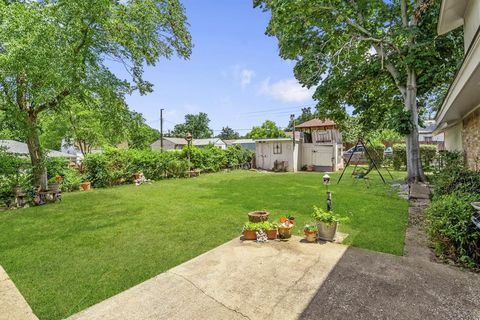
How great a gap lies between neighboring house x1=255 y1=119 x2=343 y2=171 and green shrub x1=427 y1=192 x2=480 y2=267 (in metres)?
13.8

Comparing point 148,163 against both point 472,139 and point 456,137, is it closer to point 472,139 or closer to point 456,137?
point 472,139

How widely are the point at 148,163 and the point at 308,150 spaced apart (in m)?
11.0

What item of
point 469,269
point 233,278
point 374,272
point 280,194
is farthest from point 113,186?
point 469,269

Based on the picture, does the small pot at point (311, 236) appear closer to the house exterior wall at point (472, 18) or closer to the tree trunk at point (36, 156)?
the house exterior wall at point (472, 18)

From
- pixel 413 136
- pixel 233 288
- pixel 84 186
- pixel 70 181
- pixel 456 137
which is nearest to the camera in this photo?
pixel 233 288

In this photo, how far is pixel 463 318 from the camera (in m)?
2.24

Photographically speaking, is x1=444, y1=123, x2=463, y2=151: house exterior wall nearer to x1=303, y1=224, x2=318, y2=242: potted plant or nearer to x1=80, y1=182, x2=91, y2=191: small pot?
x1=303, y1=224, x2=318, y2=242: potted plant

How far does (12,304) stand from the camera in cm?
271

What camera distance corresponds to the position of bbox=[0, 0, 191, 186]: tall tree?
6273mm

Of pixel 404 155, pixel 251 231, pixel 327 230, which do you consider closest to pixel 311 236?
pixel 327 230

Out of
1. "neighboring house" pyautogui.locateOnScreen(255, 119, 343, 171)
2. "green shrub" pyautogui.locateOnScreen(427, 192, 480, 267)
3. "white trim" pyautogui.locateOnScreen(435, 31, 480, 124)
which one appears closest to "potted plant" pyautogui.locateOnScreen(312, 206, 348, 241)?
"green shrub" pyautogui.locateOnScreen(427, 192, 480, 267)

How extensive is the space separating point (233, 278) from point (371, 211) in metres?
4.67

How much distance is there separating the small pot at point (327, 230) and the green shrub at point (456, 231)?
1359 mm

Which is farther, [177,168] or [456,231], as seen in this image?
[177,168]
